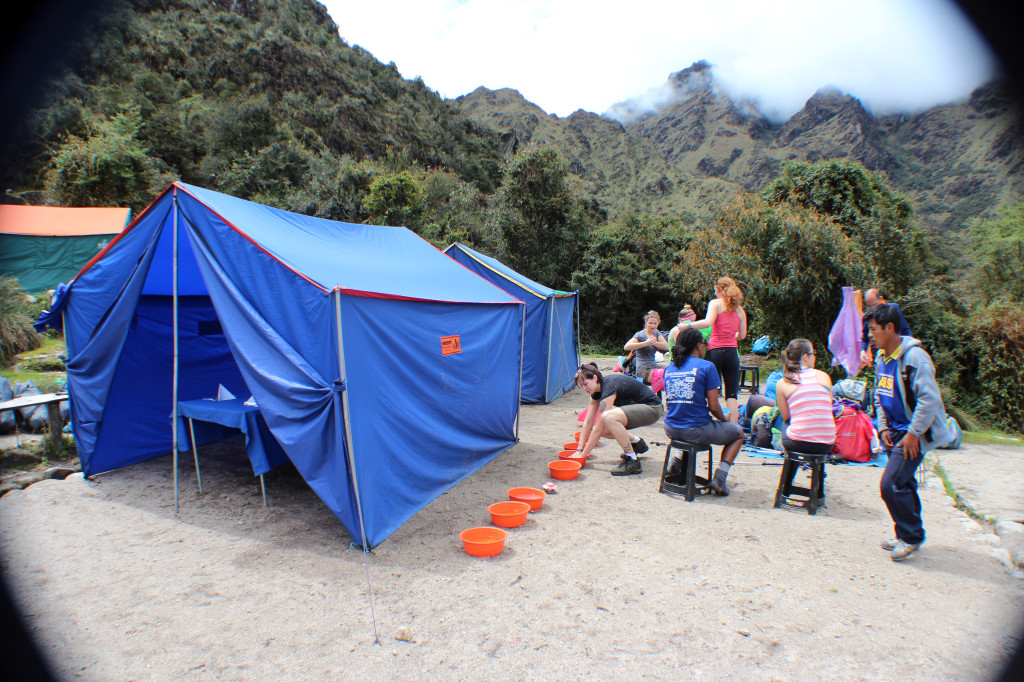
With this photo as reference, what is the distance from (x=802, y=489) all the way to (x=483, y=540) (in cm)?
262

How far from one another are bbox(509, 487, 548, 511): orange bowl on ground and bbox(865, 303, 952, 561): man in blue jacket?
2317mm

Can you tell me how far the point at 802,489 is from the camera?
413cm

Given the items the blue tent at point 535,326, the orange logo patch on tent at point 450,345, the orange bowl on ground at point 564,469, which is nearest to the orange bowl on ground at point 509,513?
the orange bowl on ground at point 564,469

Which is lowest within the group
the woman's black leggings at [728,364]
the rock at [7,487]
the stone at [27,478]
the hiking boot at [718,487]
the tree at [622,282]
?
the stone at [27,478]

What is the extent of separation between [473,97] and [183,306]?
279 feet

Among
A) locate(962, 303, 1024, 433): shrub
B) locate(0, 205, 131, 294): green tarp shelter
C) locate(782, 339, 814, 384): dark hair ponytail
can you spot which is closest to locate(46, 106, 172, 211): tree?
locate(0, 205, 131, 294): green tarp shelter

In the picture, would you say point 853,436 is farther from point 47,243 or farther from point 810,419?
point 47,243

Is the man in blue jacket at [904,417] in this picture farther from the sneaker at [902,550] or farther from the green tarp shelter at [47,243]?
the green tarp shelter at [47,243]

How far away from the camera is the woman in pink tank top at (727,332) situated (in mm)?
5598

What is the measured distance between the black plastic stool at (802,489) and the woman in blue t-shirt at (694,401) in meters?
0.40

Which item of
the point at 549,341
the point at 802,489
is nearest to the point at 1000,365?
the point at 802,489

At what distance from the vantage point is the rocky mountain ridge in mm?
29167

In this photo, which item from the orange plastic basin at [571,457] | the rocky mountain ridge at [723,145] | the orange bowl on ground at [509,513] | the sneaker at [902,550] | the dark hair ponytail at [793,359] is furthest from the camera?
the rocky mountain ridge at [723,145]

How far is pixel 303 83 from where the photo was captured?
1375 inches
